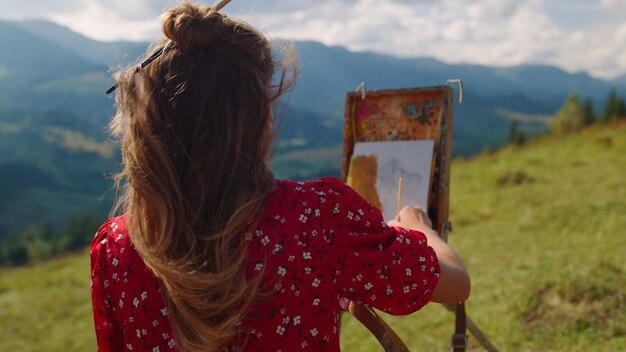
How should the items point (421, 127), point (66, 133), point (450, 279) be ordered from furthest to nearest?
point (66, 133)
point (421, 127)
point (450, 279)

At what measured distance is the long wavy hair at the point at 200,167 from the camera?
141cm

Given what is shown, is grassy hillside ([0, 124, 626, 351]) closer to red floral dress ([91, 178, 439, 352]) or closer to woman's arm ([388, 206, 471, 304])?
woman's arm ([388, 206, 471, 304])

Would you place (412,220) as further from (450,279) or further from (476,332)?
(476,332)

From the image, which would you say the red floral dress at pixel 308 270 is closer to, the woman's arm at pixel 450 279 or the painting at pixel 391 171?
the woman's arm at pixel 450 279

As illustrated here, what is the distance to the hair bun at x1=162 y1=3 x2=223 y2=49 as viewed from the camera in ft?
4.69

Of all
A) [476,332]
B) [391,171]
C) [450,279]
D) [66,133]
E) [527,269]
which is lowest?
[527,269]

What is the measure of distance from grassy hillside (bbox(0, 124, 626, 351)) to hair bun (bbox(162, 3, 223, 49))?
3637 millimetres

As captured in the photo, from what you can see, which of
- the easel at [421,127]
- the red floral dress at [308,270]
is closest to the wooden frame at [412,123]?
the easel at [421,127]

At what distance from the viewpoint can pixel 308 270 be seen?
142 centimetres

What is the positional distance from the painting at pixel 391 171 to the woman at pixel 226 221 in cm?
149

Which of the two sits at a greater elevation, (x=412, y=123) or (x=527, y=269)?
(x=412, y=123)

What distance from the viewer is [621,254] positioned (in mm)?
5680

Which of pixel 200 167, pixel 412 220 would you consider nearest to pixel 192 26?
pixel 200 167

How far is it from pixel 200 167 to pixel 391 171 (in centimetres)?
188
